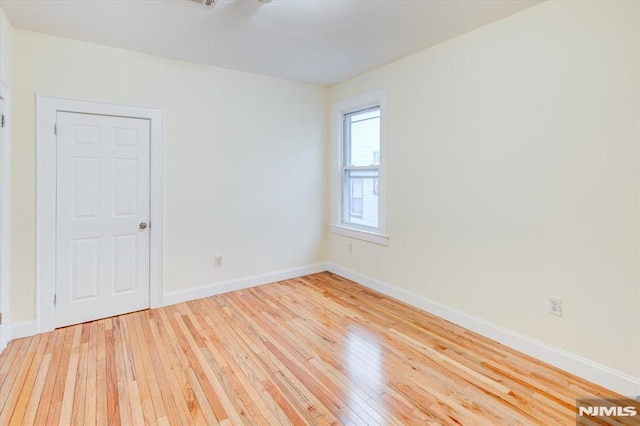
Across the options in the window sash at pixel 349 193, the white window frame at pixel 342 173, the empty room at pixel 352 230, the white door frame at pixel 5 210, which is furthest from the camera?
the window sash at pixel 349 193

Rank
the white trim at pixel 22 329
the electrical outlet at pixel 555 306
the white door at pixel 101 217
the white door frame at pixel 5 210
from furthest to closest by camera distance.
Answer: the white door at pixel 101 217 → the white trim at pixel 22 329 → the white door frame at pixel 5 210 → the electrical outlet at pixel 555 306

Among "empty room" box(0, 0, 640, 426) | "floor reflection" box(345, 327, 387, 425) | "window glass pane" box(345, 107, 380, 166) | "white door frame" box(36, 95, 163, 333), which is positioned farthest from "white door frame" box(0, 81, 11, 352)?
"window glass pane" box(345, 107, 380, 166)

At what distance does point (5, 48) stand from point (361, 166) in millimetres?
3460

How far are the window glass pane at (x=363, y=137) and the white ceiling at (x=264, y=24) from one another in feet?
2.58

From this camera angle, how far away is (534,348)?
7.95 ft

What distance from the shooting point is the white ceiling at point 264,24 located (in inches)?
91.8

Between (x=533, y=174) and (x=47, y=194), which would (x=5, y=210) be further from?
(x=533, y=174)

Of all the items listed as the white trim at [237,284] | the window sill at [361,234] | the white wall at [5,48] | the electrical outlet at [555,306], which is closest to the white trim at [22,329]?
the white trim at [237,284]

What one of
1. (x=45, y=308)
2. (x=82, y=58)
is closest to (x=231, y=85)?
(x=82, y=58)

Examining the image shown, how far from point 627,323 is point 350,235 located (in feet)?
8.94

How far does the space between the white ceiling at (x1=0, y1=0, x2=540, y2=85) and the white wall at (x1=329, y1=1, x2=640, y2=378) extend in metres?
0.35

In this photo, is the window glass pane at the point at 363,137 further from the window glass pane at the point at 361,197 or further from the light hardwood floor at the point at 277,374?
the light hardwood floor at the point at 277,374

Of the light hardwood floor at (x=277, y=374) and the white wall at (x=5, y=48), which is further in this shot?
the white wall at (x=5, y=48)

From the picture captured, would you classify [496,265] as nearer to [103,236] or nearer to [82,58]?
[103,236]
